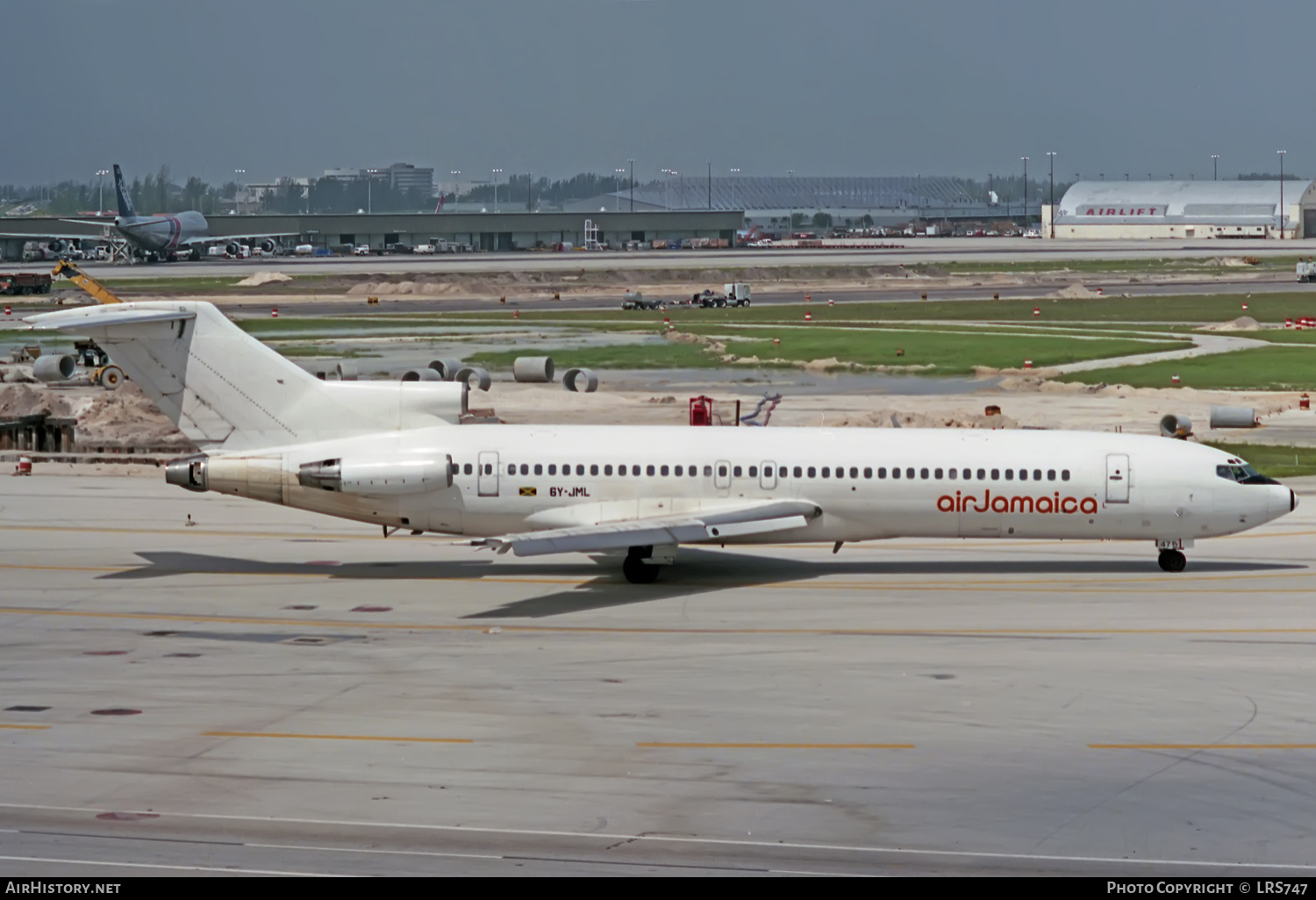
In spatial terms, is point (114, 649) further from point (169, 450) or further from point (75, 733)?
point (169, 450)

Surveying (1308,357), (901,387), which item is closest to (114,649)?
(901,387)

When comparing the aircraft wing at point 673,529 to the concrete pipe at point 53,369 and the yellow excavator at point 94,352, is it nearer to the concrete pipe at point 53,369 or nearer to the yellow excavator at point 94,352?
the yellow excavator at point 94,352

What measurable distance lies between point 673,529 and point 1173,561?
39.1ft

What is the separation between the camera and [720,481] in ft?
117

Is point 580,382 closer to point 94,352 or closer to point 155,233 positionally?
point 94,352

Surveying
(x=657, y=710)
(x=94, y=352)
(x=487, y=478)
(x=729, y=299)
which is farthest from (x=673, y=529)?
(x=729, y=299)

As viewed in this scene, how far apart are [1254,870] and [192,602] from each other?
74.9 feet

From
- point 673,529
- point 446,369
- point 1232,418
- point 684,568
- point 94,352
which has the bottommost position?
point 684,568

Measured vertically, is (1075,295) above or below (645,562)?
above

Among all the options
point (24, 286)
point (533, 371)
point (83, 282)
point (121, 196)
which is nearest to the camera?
point (83, 282)

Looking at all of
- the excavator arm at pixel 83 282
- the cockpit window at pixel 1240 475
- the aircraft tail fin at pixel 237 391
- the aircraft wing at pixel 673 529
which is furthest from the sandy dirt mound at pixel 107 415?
the cockpit window at pixel 1240 475

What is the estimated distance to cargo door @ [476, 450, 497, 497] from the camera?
35594 mm

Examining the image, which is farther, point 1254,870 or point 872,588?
point 872,588

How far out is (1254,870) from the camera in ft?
57.9
